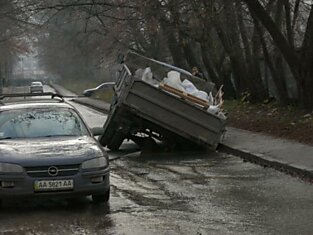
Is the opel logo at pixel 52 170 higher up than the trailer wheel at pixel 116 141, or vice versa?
the opel logo at pixel 52 170

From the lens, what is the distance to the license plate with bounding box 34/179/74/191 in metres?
8.87

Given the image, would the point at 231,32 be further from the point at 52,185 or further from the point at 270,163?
the point at 52,185

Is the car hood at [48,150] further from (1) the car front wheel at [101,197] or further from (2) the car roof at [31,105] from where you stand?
(2) the car roof at [31,105]

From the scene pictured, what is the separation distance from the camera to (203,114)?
15.5 meters

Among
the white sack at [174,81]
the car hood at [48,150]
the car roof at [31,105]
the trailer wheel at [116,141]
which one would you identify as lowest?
the trailer wheel at [116,141]

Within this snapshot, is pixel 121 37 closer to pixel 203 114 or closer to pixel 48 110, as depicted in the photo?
pixel 203 114

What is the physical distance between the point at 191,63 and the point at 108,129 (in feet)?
59.5

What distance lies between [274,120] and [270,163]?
6.92 m

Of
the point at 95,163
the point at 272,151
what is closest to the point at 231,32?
the point at 272,151

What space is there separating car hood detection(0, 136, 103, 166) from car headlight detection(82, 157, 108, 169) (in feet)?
0.22

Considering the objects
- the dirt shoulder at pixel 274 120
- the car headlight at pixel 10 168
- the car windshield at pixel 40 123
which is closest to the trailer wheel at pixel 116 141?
the dirt shoulder at pixel 274 120

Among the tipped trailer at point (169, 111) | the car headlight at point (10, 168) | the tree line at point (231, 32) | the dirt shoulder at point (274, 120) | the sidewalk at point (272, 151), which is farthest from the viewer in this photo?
the tree line at point (231, 32)

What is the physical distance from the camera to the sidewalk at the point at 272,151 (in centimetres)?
1273

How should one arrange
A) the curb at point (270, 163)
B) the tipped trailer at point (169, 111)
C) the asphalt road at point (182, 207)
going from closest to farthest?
1. the asphalt road at point (182, 207)
2. the curb at point (270, 163)
3. the tipped trailer at point (169, 111)
